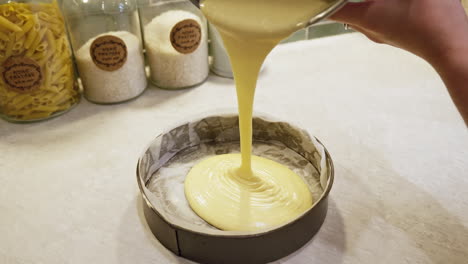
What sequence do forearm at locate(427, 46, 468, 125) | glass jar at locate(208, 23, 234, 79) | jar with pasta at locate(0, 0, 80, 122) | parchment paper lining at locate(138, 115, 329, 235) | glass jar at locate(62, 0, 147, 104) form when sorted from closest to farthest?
forearm at locate(427, 46, 468, 125)
parchment paper lining at locate(138, 115, 329, 235)
jar with pasta at locate(0, 0, 80, 122)
glass jar at locate(62, 0, 147, 104)
glass jar at locate(208, 23, 234, 79)

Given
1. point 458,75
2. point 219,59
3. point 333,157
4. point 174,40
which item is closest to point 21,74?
point 174,40

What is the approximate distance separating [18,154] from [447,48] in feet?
2.49

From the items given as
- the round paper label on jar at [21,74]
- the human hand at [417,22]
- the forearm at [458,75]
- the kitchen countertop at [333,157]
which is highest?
the human hand at [417,22]

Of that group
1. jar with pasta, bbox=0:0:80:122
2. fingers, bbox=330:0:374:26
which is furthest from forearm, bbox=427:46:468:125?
jar with pasta, bbox=0:0:80:122

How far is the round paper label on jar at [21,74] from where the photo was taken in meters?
0.80

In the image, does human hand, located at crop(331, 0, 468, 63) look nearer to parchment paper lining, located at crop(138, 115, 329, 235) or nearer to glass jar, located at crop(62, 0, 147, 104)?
parchment paper lining, located at crop(138, 115, 329, 235)

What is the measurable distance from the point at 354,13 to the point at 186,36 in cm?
48

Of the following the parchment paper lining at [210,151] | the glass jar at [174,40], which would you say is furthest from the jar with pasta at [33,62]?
the parchment paper lining at [210,151]

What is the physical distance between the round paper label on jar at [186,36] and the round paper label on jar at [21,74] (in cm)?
30

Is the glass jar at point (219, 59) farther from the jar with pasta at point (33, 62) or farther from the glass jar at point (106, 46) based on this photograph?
the jar with pasta at point (33, 62)

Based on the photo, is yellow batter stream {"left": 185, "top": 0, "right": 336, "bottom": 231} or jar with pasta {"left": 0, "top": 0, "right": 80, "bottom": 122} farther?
jar with pasta {"left": 0, "top": 0, "right": 80, "bottom": 122}

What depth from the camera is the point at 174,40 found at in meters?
0.94

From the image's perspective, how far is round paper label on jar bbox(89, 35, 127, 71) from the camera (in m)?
0.88

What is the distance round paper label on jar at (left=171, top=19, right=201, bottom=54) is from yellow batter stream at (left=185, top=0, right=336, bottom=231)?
32 centimetres
